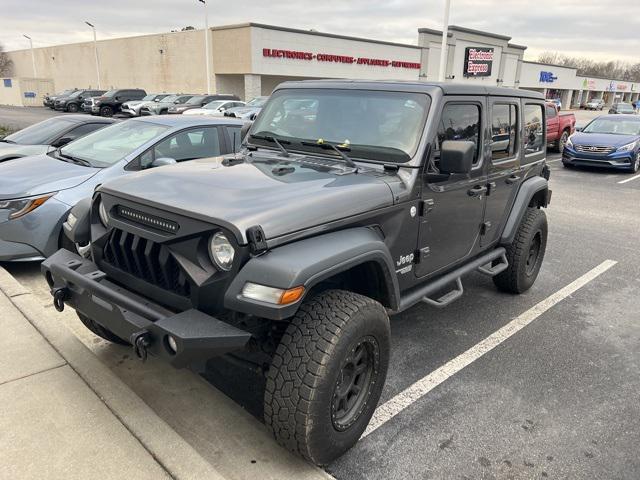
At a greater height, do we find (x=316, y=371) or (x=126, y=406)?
(x=316, y=371)

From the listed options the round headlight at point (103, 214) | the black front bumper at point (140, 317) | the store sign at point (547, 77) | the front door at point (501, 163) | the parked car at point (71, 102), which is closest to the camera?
the black front bumper at point (140, 317)

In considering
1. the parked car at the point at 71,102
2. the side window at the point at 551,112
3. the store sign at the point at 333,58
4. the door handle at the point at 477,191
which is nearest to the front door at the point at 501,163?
the door handle at the point at 477,191

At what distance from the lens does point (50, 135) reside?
7.61 meters

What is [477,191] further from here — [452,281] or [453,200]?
[452,281]

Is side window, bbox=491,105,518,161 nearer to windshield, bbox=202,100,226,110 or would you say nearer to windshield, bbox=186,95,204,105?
windshield, bbox=202,100,226,110

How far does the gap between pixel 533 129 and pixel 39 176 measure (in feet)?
16.4

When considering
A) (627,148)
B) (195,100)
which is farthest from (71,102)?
(627,148)

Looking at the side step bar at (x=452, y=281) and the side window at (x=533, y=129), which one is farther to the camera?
the side window at (x=533, y=129)

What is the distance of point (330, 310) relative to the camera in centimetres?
255

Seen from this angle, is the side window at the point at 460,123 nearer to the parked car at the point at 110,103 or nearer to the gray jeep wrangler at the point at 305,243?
the gray jeep wrangler at the point at 305,243

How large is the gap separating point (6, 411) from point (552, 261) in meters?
5.94

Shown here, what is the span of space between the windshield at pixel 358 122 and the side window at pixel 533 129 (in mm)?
1814

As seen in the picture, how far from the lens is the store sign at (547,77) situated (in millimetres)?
62781

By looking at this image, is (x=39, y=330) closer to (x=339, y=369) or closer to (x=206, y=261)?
(x=206, y=261)
